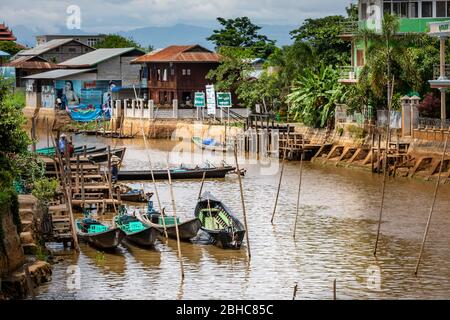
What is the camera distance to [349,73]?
71125 millimetres

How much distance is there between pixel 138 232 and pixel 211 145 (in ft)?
118

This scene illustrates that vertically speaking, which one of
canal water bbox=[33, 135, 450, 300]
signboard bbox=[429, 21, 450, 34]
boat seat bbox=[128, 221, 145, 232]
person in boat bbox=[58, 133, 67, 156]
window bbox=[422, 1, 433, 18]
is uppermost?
window bbox=[422, 1, 433, 18]

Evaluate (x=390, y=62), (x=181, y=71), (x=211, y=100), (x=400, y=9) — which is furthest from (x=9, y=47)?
(x=390, y=62)

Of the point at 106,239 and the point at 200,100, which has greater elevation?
the point at 200,100

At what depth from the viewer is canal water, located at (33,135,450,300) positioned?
33656mm

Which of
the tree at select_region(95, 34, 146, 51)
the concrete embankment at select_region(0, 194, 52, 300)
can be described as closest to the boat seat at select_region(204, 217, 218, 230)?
the concrete embankment at select_region(0, 194, 52, 300)

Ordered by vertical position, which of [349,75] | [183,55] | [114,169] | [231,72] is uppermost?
[183,55]

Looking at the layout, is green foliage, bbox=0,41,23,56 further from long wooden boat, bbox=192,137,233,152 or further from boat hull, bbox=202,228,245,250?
boat hull, bbox=202,228,245,250

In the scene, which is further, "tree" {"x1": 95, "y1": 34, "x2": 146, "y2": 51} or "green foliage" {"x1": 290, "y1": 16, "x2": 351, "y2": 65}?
"tree" {"x1": 95, "y1": 34, "x2": 146, "y2": 51}

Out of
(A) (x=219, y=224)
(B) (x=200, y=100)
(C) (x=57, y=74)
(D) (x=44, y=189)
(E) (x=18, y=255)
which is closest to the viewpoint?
(E) (x=18, y=255)

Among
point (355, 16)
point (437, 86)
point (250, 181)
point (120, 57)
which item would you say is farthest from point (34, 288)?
point (120, 57)

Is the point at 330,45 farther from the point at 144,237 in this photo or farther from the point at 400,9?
the point at 144,237

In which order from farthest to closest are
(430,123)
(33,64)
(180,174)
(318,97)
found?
(33,64) < (318,97) < (430,123) < (180,174)

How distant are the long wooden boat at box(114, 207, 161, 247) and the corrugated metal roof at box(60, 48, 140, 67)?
64.0 m
